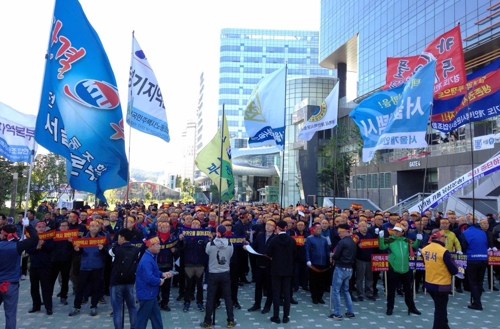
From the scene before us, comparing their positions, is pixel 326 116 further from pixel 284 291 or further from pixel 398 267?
pixel 284 291

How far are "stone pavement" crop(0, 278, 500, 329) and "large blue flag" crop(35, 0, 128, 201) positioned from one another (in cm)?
270

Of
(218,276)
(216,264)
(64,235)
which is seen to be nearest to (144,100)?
(64,235)

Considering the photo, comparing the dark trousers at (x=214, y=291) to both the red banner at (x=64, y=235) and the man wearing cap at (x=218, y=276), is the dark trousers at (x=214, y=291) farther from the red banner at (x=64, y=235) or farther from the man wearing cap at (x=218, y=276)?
the red banner at (x=64, y=235)

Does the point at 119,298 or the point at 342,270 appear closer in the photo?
the point at 119,298

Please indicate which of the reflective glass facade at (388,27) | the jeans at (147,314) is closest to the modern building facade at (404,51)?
the reflective glass facade at (388,27)

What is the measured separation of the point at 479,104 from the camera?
13.8 metres

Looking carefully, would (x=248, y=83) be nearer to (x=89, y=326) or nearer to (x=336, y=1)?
(x=336, y=1)

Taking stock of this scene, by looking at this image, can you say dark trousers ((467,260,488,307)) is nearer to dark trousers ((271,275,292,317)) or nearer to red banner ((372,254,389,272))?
red banner ((372,254,389,272))

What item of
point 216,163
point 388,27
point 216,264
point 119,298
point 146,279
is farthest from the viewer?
point 388,27

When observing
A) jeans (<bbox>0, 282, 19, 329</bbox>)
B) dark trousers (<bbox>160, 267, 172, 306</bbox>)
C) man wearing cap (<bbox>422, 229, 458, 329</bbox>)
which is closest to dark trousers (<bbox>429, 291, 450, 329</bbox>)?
man wearing cap (<bbox>422, 229, 458, 329</bbox>)

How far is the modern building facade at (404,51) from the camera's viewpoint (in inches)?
1303

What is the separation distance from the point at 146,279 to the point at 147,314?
0.61m

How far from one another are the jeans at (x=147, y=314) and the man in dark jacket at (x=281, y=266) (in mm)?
2607

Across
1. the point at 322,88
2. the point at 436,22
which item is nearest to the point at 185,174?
the point at 322,88
